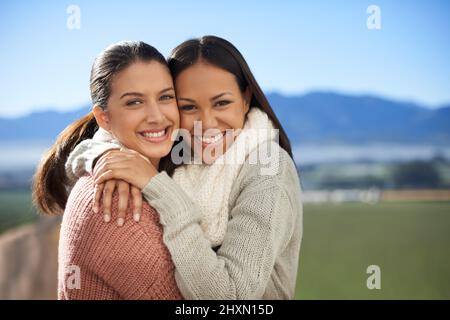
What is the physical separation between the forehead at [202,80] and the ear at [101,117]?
23cm

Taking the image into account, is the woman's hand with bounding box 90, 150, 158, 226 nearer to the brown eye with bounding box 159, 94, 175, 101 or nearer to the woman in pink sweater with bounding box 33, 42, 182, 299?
the woman in pink sweater with bounding box 33, 42, 182, 299

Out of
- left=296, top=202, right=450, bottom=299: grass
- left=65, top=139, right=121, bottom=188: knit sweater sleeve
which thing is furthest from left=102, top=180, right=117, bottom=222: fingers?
left=296, top=202, right=450, bottom=299: grass

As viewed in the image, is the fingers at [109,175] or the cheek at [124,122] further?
the cheek at [124,122]

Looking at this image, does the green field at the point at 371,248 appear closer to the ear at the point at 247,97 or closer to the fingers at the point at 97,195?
the ear at the point at 247,97

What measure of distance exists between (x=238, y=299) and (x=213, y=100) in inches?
23.2

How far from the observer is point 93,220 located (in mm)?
1594

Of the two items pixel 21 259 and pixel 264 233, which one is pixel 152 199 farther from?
pixel 21 259

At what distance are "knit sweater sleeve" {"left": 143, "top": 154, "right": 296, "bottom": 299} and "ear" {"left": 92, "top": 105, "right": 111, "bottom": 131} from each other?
303 mm

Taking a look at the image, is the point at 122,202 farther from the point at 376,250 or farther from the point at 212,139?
the point at 376,250

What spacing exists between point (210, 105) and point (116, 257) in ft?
1.78

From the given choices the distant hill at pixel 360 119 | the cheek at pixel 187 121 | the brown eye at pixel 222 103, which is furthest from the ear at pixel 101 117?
the distant hill at pixel 360 119

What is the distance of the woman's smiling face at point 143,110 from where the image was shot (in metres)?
1.72

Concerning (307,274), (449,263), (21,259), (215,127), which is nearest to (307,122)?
(449,263)

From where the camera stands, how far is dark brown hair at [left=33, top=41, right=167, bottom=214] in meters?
1.73
